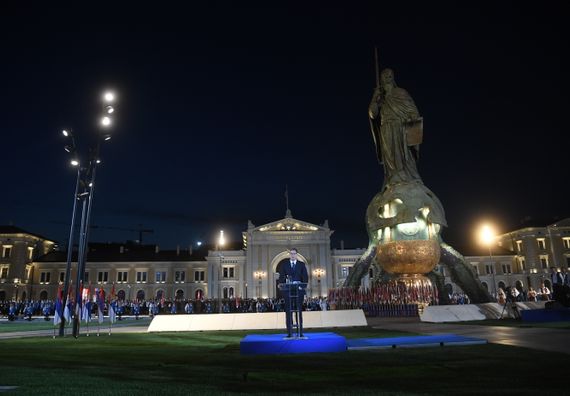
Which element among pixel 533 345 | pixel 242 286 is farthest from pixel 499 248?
pixel 533 345

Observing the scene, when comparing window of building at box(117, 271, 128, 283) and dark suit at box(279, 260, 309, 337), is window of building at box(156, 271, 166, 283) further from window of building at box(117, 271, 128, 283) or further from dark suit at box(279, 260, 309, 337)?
dark suit at box(279, 260, 309, 337)

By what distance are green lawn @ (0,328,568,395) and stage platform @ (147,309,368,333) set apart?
363 inches

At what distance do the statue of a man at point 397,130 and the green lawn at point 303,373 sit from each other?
18.3 meters

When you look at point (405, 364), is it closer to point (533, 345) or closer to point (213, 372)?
point (213, 372)

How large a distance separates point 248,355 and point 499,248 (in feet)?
294

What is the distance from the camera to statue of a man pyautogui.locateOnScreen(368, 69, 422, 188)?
1031 inches

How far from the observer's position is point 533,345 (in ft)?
29.8

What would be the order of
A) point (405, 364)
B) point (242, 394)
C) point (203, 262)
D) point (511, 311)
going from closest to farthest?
1. point (242, 394)
2. point (405, 364)
3. point (511, 311)
4. point (203, 262)

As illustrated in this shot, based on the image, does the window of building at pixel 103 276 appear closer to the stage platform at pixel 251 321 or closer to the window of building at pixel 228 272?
the window of building at pixel 228 272

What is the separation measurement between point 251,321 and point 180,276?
220 ft

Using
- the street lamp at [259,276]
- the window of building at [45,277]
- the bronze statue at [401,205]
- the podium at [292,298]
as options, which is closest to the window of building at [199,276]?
the street lamp at [259,276]

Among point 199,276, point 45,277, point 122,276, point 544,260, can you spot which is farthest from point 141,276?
point 544,260

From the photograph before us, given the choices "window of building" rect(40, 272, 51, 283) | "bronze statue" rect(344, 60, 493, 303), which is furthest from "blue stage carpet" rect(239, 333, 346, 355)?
"window of building" rect(40, 272, 51, 283)

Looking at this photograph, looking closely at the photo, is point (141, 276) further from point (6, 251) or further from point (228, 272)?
point (6, 251)
